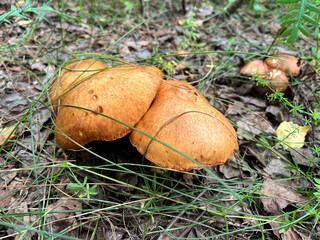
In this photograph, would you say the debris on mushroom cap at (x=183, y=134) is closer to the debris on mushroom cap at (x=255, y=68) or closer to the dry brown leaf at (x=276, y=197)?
the dry brown leaf at (x=276, y=197)

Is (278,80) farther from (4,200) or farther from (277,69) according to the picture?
(4,200)

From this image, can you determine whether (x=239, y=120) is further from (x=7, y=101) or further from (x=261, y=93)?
(x=7, y=101)

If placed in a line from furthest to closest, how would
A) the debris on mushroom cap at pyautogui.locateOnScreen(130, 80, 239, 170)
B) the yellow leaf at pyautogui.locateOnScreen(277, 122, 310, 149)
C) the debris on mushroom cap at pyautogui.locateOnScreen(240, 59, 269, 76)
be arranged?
the debris on mushroom cap at pyautogui.locateOnScreen(240, 59, 269, 76)
the yellow leaf at pyautogui.locateOnScreen(277, 122, 310, 149)
the debris on mushroom cap at pyautogui.locateOnScreen(130, 80, 239, 170)

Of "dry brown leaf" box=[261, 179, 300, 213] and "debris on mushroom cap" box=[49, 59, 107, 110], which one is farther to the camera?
"debris on mushroom cap" box=[49, 59, 107, 110]

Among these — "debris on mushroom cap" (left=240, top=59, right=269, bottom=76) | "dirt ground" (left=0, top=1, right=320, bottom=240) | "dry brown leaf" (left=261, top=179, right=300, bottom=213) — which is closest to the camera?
"dirt ground" (left=0, top=1, right=320, bottom=240)

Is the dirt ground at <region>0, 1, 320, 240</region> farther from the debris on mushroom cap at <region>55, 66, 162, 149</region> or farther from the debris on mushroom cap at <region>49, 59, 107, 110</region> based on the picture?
the debris on mushroom cap at <region>55, 66, 162, 149</region>

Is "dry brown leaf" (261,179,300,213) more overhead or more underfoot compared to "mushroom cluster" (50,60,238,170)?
more underfoot

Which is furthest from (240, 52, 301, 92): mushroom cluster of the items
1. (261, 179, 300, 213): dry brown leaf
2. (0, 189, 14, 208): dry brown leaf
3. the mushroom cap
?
(0, 189, 14, 208): dry brown leaf

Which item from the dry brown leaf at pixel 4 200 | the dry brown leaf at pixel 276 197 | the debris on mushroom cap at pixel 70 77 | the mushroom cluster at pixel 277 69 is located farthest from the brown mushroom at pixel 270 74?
the dry brown leaf at pixel 4 200

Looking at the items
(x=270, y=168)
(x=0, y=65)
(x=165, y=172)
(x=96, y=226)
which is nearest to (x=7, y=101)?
(x=0, y=65)
